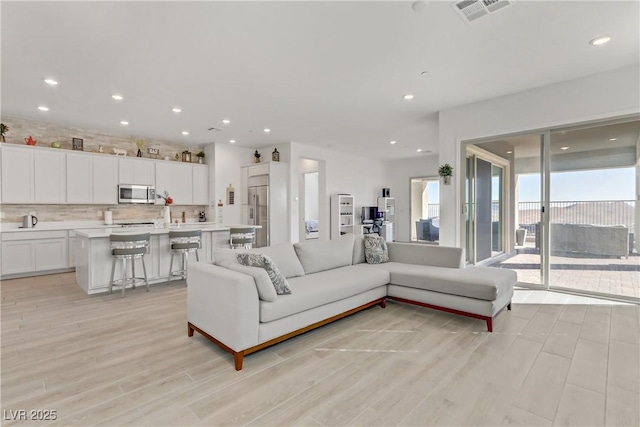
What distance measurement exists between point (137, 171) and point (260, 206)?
2758 mm

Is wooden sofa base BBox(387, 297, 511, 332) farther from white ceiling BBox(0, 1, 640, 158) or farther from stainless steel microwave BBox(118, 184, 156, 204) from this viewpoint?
stainless steel microwave BBox(118, 184, 156, 204)

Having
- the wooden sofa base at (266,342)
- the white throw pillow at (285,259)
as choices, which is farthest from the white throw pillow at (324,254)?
the wooden sofa base at (266,342)

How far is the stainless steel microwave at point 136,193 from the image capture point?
6.60 metres

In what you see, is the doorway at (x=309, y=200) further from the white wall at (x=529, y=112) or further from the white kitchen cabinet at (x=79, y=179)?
the white kitchen cabinet at (x=79, y=179)

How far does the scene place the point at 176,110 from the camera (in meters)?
5.16

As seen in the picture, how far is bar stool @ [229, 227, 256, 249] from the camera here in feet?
17.8

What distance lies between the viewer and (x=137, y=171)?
682 cm

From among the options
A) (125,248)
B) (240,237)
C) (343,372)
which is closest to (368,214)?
(240,237)

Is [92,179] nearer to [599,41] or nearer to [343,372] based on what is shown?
[343,372]

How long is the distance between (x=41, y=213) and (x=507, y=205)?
8.39m

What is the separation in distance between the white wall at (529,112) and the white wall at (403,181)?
5.09m

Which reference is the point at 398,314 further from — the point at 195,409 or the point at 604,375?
the point at 195,409

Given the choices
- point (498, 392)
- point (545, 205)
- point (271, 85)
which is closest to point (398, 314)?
point (498, 392)

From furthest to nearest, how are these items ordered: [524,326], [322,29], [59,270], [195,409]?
[59,270]
[524,326]
[322,29]
[195,409]
